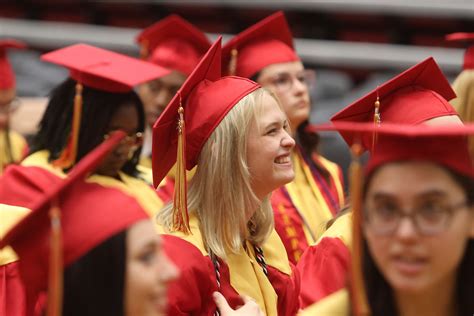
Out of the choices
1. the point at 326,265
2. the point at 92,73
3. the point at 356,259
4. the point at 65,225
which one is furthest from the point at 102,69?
the point at 356,259

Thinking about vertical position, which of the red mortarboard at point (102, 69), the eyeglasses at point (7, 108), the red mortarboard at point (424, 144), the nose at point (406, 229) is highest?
the red mortarboard at point (424, 144)

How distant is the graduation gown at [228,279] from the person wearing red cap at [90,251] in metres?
0.67

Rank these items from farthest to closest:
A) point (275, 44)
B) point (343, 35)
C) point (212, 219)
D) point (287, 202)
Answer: point (343, 35) < point (275, 44) < point (287, 202) < point (212, 219)

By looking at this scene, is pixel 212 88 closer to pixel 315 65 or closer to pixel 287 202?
pixel 287 202

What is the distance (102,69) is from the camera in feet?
12.3

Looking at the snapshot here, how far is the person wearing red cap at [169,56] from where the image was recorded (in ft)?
15.4

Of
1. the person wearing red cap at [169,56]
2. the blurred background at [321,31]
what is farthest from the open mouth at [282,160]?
the blurred background at [321,31]

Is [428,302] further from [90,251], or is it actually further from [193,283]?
[193,283]

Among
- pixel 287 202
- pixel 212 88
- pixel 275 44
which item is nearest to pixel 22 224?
pixel 212 88

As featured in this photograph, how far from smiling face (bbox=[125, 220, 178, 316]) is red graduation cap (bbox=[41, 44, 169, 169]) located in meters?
1.74

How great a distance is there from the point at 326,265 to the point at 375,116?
1.52 feet

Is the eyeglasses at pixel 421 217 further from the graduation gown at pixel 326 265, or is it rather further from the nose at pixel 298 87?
the nose at pixel 298 87

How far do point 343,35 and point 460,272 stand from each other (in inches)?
263

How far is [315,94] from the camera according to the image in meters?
7.92
